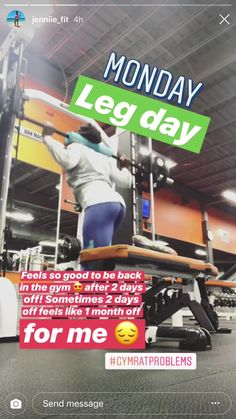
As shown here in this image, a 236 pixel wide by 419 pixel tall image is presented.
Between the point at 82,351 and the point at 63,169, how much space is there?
2.39 feet

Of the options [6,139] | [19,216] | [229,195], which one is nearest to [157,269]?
[229,195]

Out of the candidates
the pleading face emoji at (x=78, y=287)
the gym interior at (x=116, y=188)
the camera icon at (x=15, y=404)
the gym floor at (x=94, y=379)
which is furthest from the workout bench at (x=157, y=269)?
the camera icon at (x=15, y=404)

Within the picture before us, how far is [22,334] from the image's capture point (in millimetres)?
688

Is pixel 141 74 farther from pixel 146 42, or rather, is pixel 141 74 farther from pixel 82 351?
pixel 82 351

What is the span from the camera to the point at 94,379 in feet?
1.92

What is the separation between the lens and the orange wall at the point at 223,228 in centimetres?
146

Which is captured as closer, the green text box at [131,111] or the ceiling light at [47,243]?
the green text box at [131,111]

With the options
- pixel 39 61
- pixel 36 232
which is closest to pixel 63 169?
pixel 36 232

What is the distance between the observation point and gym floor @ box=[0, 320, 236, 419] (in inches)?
19.5

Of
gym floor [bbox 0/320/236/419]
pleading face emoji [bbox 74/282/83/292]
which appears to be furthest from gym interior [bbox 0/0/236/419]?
pleading face emoji [bbox 74/282/83/292]

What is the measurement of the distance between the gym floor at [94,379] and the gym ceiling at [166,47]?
24.5 inches

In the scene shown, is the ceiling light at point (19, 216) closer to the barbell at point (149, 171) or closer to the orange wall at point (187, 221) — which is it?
the barbell at point (149, 171)

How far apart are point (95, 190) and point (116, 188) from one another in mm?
130

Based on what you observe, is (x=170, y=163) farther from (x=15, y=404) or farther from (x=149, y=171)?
(x=15, y=404)
